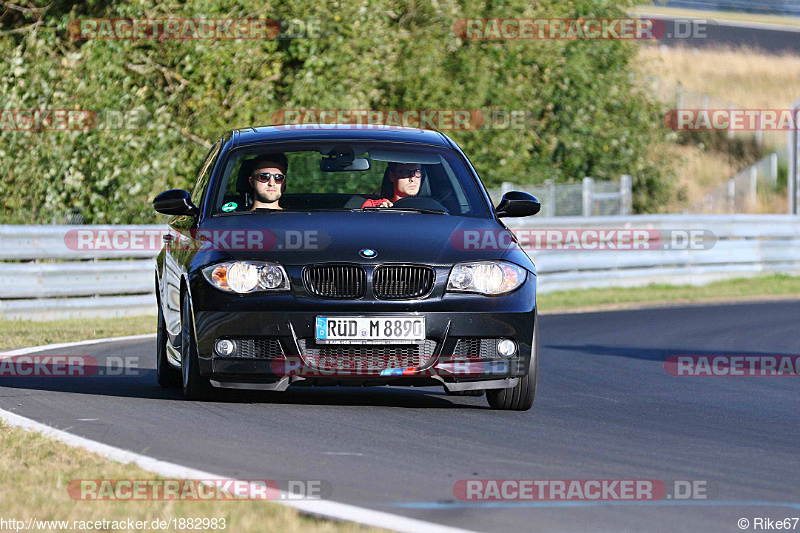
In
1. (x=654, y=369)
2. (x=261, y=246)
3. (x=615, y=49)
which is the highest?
(x=615, y=49)

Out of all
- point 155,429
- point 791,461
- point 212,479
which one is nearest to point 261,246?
point 155,429

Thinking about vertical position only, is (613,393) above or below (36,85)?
below

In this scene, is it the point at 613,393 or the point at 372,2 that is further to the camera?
the point at 372,2

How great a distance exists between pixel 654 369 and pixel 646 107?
23.7 meters

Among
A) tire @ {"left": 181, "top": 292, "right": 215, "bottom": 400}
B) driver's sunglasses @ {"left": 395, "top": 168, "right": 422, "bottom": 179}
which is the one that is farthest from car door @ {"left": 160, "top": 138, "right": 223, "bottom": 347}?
driver's sunglasses @ {"left": 395, "top": 168, "right": 422, "bottom": 179}

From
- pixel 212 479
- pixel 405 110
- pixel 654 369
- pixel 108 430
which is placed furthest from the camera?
pixel 405 110

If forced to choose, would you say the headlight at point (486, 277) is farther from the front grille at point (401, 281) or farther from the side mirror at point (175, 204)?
the side mirror at point (175, 204)

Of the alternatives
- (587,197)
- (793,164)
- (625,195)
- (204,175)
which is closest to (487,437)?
(204,175)

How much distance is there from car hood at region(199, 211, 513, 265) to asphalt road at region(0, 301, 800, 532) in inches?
34.9

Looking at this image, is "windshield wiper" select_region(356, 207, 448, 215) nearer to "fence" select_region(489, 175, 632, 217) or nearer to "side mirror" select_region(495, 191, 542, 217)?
"side mirror" select_region(495, 191, 542, 217)

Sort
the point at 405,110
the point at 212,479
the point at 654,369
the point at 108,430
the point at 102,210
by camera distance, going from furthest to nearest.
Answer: the point at 405,110 → the point at 102,210 → the point at 654,369 → the point at 108,430 → the point at 212,479

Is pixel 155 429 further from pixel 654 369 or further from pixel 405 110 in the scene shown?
pixel 405 110

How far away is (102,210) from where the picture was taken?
21.3 metres

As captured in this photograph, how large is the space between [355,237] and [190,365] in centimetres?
119
